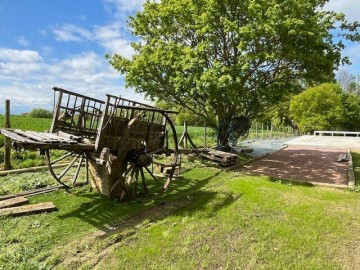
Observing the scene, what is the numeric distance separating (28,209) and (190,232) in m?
3.72

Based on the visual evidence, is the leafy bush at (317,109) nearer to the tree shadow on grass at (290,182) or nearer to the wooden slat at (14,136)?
the tree shadow on grass at (290,182)

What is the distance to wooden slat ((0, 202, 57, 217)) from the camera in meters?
6.55

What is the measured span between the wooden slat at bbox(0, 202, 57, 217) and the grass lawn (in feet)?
0.72

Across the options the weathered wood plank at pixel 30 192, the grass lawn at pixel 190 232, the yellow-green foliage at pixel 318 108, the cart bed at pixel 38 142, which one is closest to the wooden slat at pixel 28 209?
the grass lawn at pixel 190 232

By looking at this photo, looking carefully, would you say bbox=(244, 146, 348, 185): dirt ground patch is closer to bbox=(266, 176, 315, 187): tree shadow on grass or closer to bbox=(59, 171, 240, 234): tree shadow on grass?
bbox=(266, 176, 315, 187): tree shadow on grass

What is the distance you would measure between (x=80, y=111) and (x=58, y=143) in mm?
2741

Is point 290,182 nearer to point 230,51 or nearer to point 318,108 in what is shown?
point 230,51

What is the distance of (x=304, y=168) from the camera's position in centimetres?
1363

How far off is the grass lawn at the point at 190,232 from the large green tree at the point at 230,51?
513cm

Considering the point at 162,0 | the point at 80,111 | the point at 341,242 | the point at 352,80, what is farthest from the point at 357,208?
the point at 352,80

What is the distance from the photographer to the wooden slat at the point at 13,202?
6986 millimetres

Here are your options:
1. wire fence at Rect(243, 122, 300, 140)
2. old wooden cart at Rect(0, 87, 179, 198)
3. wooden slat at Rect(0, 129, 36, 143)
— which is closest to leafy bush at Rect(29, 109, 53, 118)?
wire fence at Rect(243, 122, 300, 140)

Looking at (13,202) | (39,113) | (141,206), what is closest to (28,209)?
(13,202)

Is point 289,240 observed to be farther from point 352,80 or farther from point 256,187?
point 352,80
